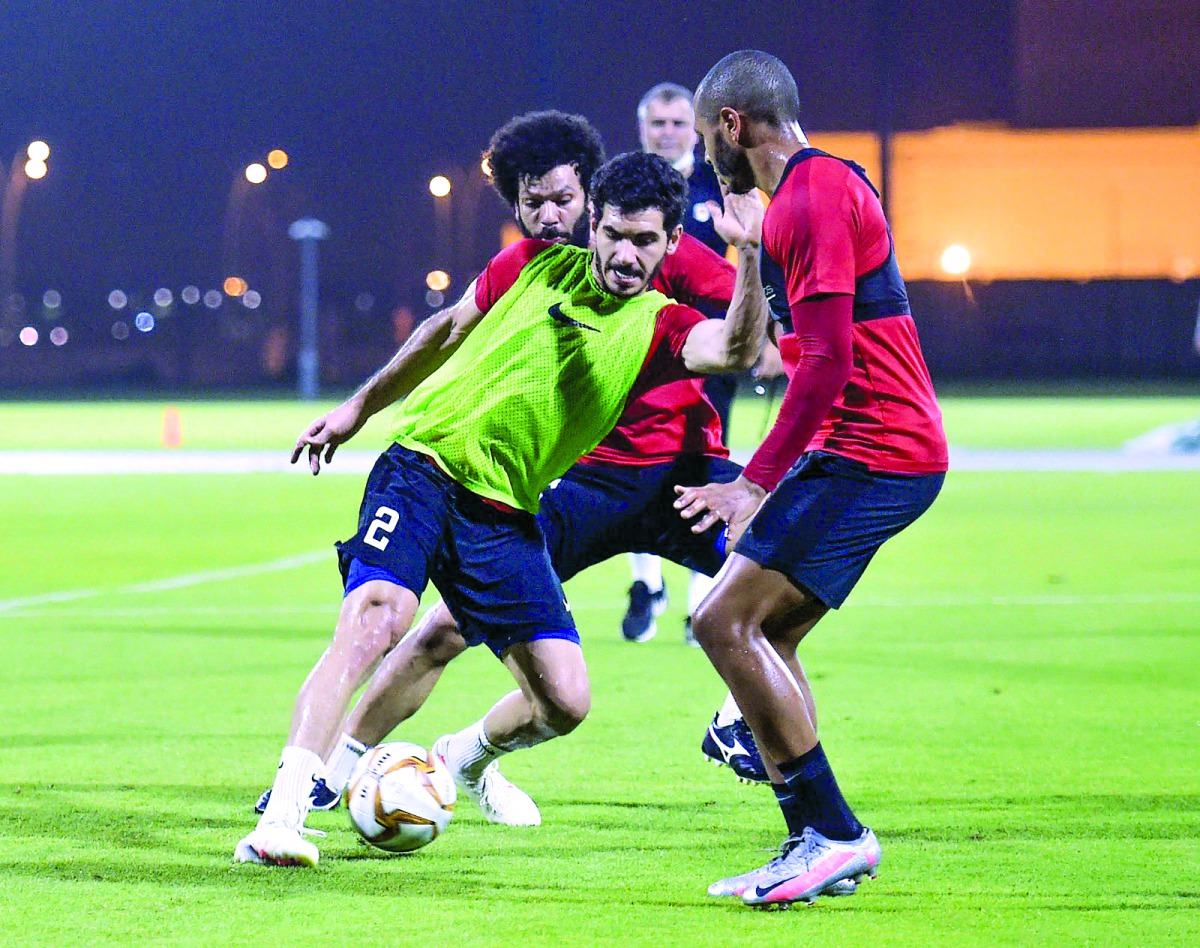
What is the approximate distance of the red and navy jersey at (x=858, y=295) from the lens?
16.0 feet

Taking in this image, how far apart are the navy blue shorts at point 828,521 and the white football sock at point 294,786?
1264 mm

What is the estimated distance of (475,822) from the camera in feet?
19.6

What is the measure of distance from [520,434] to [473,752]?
3.34 feet

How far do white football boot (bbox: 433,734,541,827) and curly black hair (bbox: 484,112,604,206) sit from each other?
5.95ft

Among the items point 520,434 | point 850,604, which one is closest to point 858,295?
point 520,434

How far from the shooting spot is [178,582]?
1238 centimetres

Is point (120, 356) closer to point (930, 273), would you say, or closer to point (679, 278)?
point (930, 273)

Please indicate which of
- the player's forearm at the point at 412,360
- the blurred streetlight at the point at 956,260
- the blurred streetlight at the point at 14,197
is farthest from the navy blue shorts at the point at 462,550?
the blurred streetlight at the point at 14,197

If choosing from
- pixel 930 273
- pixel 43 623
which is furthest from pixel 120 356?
pixel 43 623

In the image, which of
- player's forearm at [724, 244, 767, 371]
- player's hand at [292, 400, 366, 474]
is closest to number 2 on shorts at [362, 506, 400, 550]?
player's hand at [292, 400, 366, 474]

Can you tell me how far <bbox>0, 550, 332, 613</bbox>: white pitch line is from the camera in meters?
11.5

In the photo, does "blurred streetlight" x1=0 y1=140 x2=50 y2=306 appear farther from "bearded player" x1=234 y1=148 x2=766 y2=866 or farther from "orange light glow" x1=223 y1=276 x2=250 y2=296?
"bearded player" x1=234 y1=148 x2=766 y2=866

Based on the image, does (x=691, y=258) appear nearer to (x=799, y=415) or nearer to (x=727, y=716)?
(x=727, y=716)

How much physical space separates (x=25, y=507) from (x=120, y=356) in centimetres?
3771
